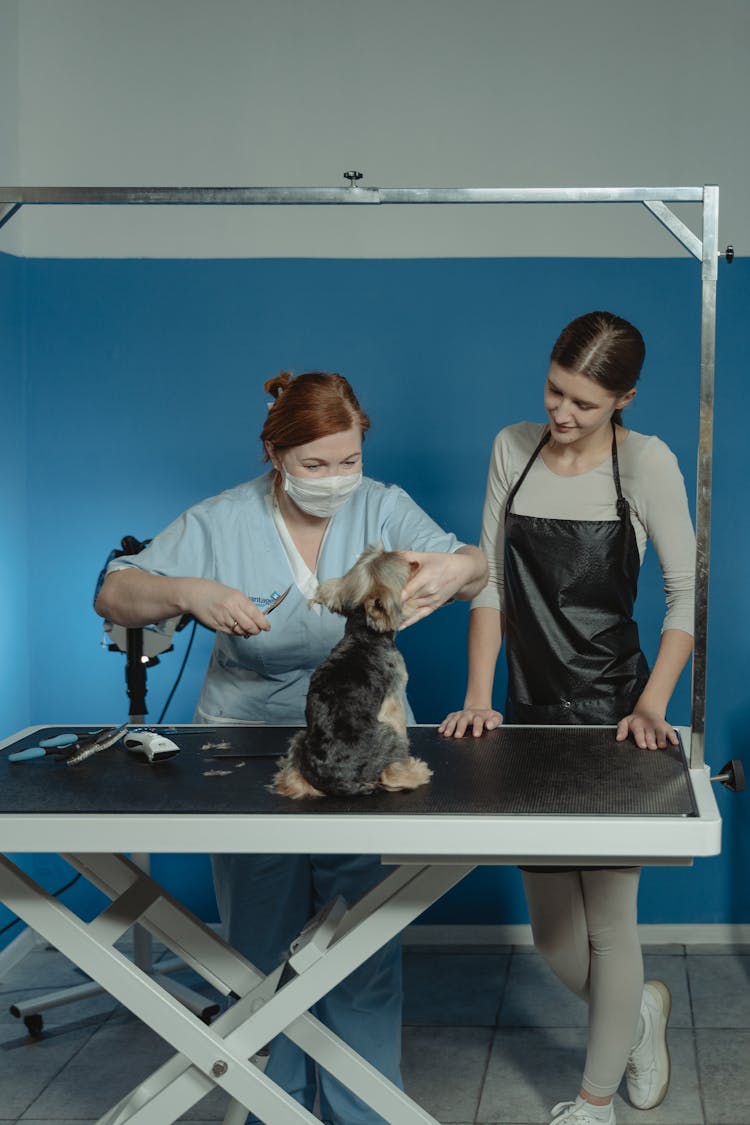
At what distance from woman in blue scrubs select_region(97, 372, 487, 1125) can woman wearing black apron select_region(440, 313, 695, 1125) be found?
0.67ft

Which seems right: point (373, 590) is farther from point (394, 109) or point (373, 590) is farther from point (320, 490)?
point (394, 109)

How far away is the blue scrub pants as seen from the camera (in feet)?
8.10

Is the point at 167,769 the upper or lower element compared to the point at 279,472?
lower

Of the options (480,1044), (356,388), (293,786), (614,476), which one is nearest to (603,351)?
(614,476)

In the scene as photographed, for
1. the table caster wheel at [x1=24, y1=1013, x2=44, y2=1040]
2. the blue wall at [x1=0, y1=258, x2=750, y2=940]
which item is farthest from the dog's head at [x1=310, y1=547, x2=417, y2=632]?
the table caster wheel at [x1=24, y1=1013, x2=44, y2=1040]

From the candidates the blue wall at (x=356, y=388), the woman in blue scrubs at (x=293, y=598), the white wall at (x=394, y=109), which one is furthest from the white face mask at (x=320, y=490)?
the white wall at (x=394, y=109)

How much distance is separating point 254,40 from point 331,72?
0.75 feet

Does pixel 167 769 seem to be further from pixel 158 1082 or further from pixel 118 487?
pixel 118 487

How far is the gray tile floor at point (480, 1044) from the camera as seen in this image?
9.32 feet

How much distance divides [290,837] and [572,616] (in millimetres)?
961

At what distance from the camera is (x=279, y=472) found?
8.09ft

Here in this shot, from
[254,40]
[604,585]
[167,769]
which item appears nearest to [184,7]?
→ [254,40]

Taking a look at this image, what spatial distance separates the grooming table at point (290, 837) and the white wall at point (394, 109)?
1.76 m

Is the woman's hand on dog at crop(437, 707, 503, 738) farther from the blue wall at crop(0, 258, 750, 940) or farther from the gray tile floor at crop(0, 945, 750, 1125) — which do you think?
the blue wall at crop(0, 258, 750, 940)
